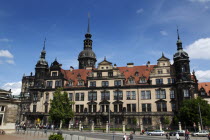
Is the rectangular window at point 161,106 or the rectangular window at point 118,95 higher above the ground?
the rectangular window at point 118,95

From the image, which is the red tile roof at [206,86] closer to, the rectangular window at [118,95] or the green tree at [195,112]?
the green tree at [195,112]

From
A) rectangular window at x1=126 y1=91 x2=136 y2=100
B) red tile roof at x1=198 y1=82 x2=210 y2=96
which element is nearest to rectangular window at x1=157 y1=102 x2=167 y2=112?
rectangular window at x1=126 y1=91 x2=136 y2=100

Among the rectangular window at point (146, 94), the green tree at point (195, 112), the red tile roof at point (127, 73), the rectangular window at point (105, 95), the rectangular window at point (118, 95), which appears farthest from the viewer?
the red tile roof at point (127, 73)

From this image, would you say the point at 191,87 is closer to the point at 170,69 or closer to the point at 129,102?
the point at 170,69

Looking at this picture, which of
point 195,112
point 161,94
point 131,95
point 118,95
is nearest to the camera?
point 195,112

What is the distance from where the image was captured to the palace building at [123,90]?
2128 inches

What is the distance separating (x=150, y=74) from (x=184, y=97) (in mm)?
11078

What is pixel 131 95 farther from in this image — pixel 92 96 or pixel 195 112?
pixel 195 112

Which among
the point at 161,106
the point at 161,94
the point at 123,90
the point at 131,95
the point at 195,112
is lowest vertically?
the point at 195,112

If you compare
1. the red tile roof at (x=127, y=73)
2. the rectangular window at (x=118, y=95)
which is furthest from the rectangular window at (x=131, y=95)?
the red tile roof at (x=127, y=73)

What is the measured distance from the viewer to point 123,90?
5784 cm

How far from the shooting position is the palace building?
54.1 m

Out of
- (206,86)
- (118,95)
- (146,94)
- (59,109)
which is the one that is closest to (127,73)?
(118,95)

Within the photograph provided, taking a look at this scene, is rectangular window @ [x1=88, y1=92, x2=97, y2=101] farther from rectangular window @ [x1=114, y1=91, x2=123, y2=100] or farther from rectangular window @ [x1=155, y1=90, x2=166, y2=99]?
rectangular window @ [x1=155, y1=90, x2=166, y2=99]
